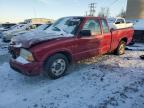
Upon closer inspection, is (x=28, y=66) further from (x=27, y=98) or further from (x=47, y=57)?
(x=27, y=98)

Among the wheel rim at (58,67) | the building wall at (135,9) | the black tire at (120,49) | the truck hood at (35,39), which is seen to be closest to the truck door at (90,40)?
the truck hood at (35,39)

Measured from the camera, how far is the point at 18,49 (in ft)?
18.5

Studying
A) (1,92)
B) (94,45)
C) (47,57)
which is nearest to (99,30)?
(94,45)

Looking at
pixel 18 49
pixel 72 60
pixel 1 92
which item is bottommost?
pixel 1 92

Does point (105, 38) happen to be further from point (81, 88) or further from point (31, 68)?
point (31, 68)

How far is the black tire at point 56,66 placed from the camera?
551 centimetres

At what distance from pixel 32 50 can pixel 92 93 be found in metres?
1.82

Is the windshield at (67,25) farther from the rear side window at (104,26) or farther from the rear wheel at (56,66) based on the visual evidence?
the rear side window at (104,26)

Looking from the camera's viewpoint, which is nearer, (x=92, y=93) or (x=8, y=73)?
(x=92, y=93)

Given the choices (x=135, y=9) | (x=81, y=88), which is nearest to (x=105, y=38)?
(x=81, y=88)

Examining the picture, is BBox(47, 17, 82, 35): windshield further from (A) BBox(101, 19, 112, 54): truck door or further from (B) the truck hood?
(A) BBox(101, 19, 112, 54): truck door

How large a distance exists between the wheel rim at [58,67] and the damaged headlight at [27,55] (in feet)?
2.15

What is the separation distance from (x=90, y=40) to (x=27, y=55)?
7.13ft

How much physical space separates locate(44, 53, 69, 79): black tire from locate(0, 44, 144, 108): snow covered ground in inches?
6.8
